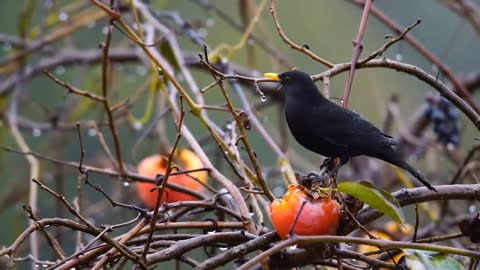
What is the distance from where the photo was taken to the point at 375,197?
2.89 ft

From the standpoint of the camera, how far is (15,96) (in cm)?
213

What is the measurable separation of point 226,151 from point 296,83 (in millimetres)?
228

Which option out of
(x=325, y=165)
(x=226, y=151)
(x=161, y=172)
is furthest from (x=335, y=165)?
(x=161, y=172)

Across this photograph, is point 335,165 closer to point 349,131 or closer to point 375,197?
point 349,131

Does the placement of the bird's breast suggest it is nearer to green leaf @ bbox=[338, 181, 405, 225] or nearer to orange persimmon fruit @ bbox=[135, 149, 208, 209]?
green leaf @ bbox=[338, 181, 405, 225]

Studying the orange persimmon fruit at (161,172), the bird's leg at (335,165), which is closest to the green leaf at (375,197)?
the bird's leg at (335,165)

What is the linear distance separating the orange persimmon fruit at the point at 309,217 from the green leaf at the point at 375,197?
0.06 metres

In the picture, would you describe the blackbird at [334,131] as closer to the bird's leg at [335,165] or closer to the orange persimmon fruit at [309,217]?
the bird's leg at [335,165]

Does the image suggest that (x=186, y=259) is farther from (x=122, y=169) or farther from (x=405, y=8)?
(x=405, y=8)

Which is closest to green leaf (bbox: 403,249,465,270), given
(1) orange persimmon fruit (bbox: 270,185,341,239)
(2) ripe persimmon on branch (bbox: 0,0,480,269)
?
(2) ripe persimmon on branch (bbox: 0,0,480,269)

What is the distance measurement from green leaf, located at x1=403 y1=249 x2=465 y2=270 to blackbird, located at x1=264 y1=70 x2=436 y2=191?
0.18 meters

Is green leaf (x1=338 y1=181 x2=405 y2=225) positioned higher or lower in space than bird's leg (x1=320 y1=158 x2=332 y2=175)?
lower

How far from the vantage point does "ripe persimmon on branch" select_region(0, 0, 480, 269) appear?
95 cm

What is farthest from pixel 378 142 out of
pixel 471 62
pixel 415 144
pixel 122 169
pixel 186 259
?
pixel 471 62
